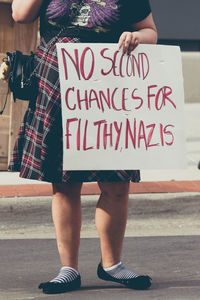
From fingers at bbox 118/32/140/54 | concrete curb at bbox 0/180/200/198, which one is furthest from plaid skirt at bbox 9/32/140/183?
concrete curb at bbox 0/180/200/198

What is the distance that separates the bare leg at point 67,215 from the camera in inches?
159

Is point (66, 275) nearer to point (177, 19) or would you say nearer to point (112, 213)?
point (112, 213)

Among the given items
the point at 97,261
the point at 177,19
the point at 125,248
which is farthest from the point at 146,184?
the point at 177,19

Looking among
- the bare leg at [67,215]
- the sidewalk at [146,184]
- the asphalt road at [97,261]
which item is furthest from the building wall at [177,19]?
the bare leg at [67,215]

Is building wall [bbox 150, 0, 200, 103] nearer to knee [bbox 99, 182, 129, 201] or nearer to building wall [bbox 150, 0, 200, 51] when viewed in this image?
building wall [bbox 150, 0, 200, 51]

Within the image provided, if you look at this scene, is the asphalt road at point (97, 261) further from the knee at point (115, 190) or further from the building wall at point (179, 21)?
the building wall at point (179, 21)

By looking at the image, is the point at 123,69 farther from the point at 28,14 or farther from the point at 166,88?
the point at 28,14

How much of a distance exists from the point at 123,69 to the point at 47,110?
1.25 feet

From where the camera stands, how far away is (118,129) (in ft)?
13.1

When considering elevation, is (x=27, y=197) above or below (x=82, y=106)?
below

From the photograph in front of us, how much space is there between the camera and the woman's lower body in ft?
13.0

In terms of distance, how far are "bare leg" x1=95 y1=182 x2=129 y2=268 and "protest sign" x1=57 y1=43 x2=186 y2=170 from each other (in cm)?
14

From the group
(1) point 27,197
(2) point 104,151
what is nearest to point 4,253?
(1) point 27,197

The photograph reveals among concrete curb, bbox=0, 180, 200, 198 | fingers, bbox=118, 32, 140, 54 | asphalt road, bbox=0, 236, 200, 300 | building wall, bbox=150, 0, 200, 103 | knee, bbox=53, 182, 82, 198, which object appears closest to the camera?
fingers, bbox=118, 32, 140, 54
